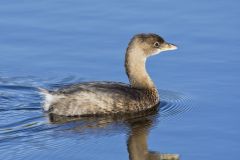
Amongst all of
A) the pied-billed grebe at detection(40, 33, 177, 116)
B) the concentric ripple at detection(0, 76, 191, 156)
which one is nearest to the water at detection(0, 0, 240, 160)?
the concentric ripple at detection(0, 76, 191, 156)

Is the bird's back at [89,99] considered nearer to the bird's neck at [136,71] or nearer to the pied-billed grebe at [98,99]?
the pied-billed grebe at [98,99]

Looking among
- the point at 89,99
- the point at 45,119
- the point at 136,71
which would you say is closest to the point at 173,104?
the point at 136,71

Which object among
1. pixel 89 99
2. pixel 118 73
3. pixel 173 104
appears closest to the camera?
pixel 89 99

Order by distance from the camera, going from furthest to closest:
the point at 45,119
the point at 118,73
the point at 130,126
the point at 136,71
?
the point at 118,73 < the point at 136,71 < the point at 45,119 < the point at 130,126

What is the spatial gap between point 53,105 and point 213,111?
2175mm

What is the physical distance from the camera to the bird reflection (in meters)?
10.7

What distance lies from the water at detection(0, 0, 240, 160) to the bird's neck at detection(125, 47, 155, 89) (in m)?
0.29

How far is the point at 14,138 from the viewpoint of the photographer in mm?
10945

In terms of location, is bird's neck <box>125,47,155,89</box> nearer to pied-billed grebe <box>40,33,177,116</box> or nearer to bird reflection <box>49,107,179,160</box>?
pied-billed grebe <box>40,33,177,116</box>

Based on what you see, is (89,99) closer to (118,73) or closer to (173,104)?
(173,104)

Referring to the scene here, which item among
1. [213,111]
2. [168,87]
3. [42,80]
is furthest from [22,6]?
[213,111]

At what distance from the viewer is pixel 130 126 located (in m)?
11.8

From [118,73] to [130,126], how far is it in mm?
1983

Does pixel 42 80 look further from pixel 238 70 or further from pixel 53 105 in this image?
pixel 238 70
